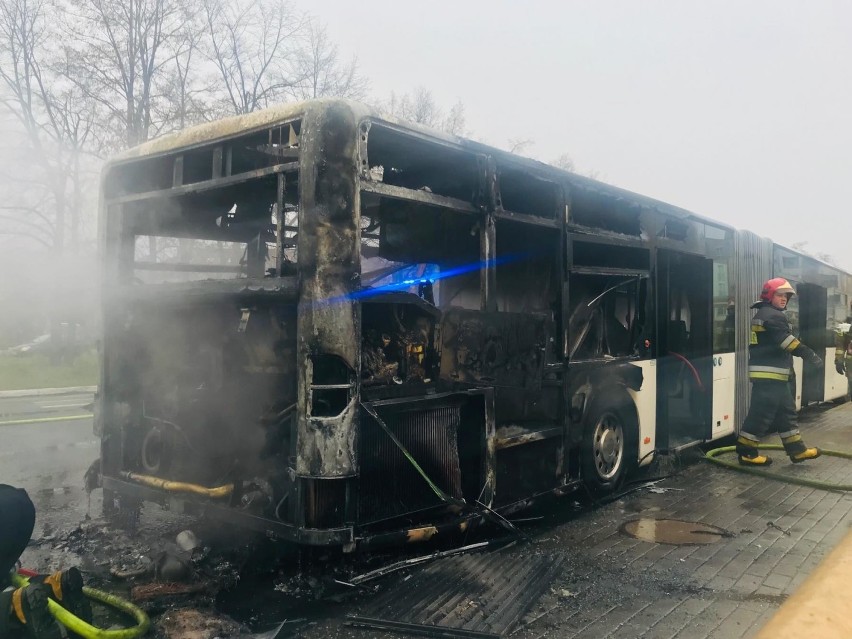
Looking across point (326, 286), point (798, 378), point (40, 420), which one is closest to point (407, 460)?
point (326, 286)

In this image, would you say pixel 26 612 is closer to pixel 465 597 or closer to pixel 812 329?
pixel 465 597

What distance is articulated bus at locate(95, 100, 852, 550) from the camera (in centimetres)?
371

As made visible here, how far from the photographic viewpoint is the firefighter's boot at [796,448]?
7527 mm

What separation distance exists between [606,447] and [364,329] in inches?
122

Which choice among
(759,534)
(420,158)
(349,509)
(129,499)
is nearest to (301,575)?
(349,509)

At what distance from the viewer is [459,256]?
4.92 metres

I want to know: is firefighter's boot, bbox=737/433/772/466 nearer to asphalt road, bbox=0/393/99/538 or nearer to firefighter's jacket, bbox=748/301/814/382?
firefighter's jacket, bbox=748/301/814/382

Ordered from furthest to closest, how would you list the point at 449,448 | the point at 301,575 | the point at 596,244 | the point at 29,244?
the point at 29,244, the point at 596,244, the point at 449,448, the point at 301,575

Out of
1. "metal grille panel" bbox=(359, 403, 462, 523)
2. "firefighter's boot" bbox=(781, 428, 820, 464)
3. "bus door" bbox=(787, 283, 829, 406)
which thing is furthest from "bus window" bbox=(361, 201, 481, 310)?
"bus door" bbox=(787, 283, 829, 406)

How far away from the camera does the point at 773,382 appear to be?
25.0 ft

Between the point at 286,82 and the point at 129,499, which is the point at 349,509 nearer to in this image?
the point at 129,499

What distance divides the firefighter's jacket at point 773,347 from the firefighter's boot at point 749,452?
72 cm

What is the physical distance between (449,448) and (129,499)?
2504 millimetres

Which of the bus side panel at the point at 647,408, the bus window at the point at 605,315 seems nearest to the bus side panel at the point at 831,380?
the bus side panel at the point at 647,408
